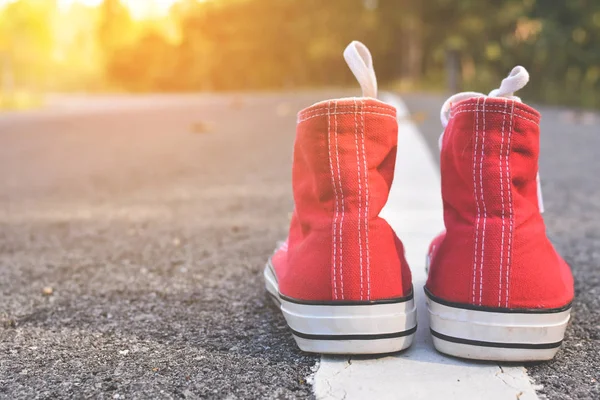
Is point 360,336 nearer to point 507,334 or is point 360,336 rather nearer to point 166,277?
point 507,334

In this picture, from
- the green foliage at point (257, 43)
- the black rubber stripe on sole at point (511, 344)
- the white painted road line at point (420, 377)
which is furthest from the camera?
the green foliage at point (257, 43)

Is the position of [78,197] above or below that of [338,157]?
below

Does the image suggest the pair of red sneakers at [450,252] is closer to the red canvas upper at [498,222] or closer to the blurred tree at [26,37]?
the red canvas upper at [498,222]

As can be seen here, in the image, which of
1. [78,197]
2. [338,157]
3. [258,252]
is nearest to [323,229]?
[338,157]

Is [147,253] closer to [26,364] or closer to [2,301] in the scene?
[2,301]

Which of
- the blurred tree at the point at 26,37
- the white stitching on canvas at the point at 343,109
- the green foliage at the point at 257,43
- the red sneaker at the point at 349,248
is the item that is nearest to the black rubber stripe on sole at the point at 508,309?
the red sneaker at the point at 349,248

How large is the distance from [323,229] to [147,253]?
1.24 m

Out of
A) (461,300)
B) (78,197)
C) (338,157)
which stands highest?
(338,157)

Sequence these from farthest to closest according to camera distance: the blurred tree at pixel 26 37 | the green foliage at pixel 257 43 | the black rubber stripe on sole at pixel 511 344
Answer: the blurred tree at pixel 26 37 < the green foliage at pixel 257 43 < the black rubber stripe on sole at pixel 511 344

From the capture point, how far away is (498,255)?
5.15ft

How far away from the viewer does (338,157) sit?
1.63 meters

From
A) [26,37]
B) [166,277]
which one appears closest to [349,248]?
[166,277]

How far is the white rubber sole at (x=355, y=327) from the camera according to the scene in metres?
1.57

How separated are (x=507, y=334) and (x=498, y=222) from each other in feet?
0.86
